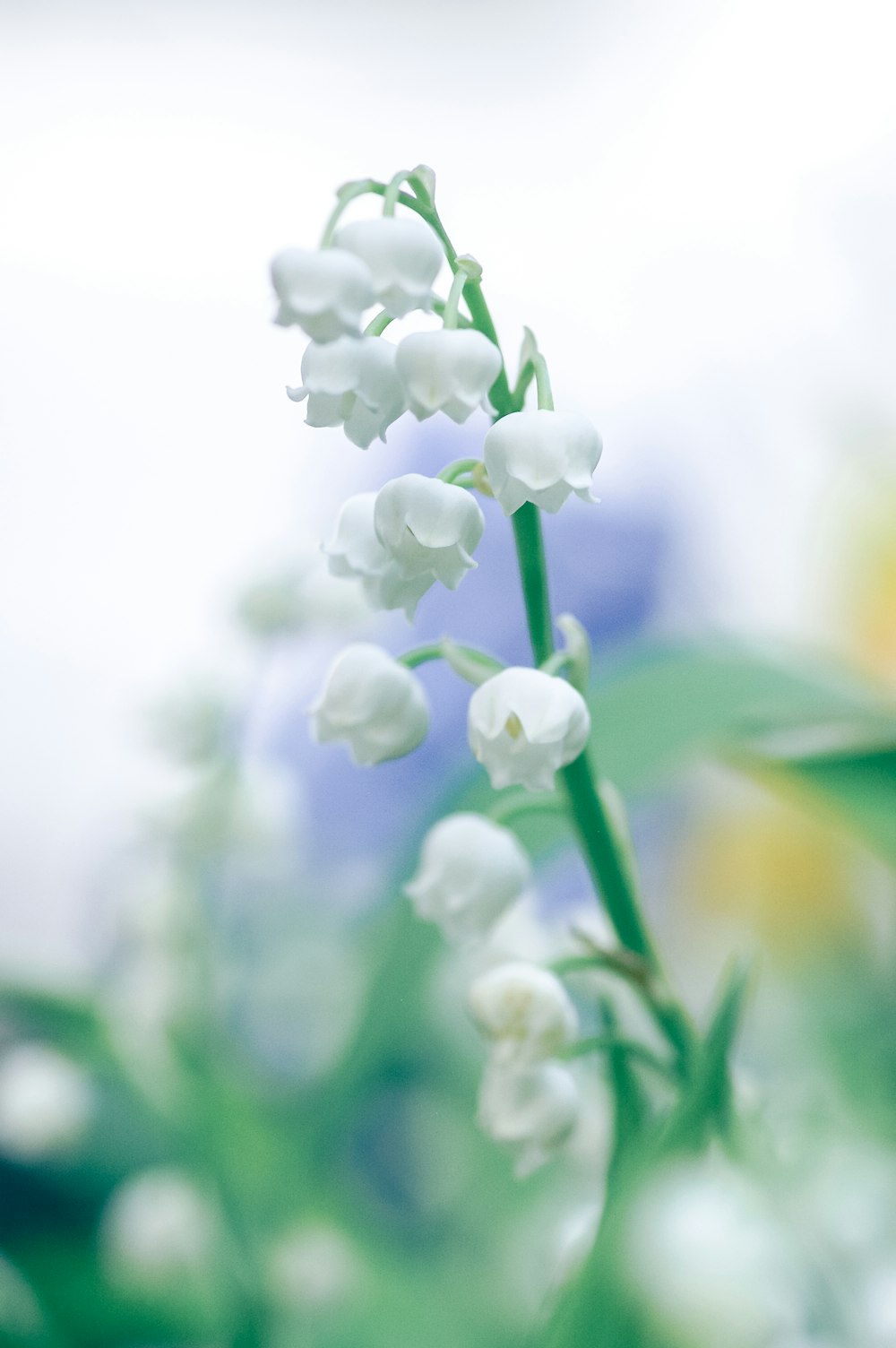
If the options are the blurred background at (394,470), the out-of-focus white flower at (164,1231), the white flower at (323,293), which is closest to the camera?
the white flower at (323,293)

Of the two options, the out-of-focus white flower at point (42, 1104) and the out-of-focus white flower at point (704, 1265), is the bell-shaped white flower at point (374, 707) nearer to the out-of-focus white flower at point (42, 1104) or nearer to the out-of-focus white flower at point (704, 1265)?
the out-of-focus white flower at point (704, 1265)

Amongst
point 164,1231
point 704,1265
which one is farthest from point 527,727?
point 164,1231

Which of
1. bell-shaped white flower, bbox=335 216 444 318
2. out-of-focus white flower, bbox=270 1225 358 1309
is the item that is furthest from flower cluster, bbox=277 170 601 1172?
out-of-focus white flower, bbox=270 1225 358 1309

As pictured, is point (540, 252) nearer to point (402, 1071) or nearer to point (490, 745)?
point (402, 1071)

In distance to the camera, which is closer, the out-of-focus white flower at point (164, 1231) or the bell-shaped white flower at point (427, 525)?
the bell-shaped white flower at point (427, 525)

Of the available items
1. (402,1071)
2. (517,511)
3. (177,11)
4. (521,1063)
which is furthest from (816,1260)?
(177,11)

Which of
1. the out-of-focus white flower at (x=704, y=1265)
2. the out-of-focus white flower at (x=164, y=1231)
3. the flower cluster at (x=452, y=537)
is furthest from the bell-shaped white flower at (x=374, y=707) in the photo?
the out-of-focus white flower at (x=164, y=1231)
